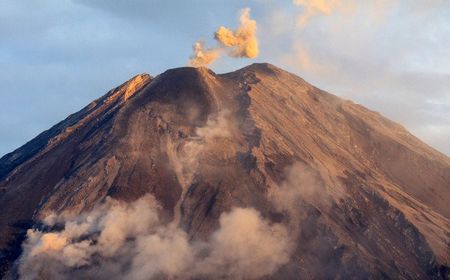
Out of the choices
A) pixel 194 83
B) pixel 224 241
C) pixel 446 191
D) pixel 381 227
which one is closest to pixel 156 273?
pixel 224 241

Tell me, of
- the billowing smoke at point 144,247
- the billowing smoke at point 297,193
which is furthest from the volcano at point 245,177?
the billowing smoke at point 144,247

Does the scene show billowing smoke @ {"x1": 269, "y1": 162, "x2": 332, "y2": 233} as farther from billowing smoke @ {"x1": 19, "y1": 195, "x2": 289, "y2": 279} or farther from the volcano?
billowing smoke @ {"x1": 19, "y1": 195, "x2": 289, "y2": 279}

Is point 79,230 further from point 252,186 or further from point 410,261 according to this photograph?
point 410,261

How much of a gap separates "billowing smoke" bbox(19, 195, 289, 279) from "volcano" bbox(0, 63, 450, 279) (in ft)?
1.97

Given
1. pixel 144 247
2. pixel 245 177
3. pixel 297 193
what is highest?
pixel 245 177

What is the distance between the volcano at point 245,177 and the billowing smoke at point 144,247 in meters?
0.60

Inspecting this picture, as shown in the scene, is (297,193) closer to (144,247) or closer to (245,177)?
(245,177)

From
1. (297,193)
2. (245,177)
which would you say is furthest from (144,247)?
(297,193)

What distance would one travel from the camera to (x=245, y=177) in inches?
4840

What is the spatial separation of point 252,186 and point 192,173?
9.34 meters

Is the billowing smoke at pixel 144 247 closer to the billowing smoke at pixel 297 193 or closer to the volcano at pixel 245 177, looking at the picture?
the volcano at pixel 245 177

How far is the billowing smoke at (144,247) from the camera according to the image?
106438mm

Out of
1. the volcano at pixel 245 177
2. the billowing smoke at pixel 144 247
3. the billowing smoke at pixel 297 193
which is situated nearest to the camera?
the billowing smoke at pixel 144 247

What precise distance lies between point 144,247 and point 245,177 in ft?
66.4
